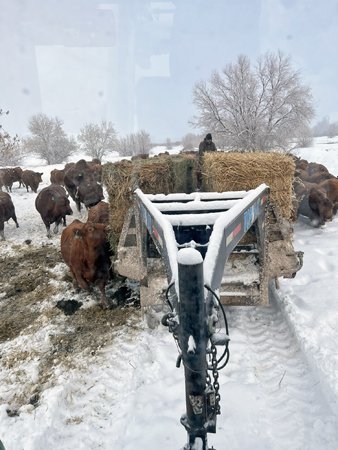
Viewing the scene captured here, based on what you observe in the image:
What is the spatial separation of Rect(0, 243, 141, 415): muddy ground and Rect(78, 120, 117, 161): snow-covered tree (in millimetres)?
44035

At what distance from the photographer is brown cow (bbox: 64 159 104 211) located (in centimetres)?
1089

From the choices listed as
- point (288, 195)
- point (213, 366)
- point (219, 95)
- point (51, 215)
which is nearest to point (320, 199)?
point (288, 195)

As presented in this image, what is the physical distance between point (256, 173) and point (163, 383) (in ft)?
11.3

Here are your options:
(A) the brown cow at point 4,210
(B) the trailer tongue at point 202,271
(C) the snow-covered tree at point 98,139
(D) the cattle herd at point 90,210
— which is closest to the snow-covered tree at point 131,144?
(C) the snow-covered tree at point 98,139

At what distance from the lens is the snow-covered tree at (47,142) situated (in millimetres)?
44562

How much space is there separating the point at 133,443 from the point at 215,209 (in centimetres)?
211

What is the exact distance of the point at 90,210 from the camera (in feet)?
24.0

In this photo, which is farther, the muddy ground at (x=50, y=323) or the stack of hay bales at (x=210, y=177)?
the stack of hay bales at (x=210, y=177)

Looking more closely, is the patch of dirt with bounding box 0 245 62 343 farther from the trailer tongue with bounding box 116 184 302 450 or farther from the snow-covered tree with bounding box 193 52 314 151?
the snow-covered tree with bounding box 193 52 314 151

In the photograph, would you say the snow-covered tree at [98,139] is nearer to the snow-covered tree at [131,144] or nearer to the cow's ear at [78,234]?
the snow-covered tree at [131,144]

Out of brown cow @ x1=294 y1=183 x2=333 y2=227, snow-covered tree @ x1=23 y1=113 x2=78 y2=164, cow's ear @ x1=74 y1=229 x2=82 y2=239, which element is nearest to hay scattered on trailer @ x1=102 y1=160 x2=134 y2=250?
cow's ear @ x1=74 y1=229 x2=82 y2=239

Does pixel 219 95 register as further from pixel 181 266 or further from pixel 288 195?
pixel 181 266

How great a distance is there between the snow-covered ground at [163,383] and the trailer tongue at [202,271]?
0.68 metres

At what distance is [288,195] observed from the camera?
5.28m
